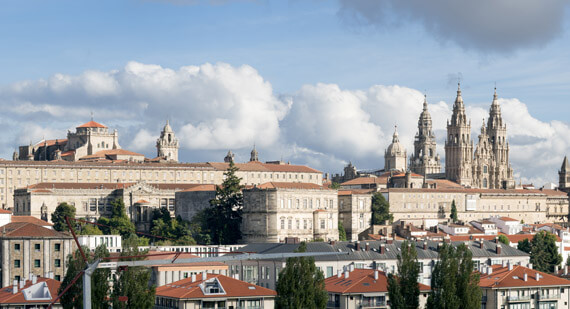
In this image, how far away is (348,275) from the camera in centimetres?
8156

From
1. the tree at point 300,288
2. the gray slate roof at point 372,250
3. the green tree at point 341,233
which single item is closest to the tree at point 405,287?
the tree at point 300,288

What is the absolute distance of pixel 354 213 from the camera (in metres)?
145

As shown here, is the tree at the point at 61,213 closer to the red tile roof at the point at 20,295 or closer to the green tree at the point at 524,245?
the green tree at the point at 524,245

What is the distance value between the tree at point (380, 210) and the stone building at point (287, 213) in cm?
1987

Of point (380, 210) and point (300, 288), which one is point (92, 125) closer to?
point (380, 210)

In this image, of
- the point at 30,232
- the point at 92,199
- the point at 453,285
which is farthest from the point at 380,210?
the point at 453,285

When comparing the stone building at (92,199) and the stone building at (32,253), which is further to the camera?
the stone building at (92,199)

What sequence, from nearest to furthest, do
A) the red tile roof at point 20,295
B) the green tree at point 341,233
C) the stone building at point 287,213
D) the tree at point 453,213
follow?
the red tile roof at point 20,295 → the stone building at point 287,213 → the green tree at point 341,233 → the tree at point 453,213

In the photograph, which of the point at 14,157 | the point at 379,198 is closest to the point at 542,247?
the point at 379,198

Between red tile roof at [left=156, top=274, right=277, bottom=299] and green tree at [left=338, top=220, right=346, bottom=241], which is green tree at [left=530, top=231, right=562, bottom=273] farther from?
red tile roof at [left=156, top=274, right=277, bottom=299]

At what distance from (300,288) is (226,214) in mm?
66050

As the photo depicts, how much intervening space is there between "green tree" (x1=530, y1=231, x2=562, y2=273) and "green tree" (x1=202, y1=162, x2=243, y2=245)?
33.9m

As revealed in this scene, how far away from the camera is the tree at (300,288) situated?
69.7m

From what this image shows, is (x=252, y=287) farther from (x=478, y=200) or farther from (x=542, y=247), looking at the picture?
(x=478, y=200)
